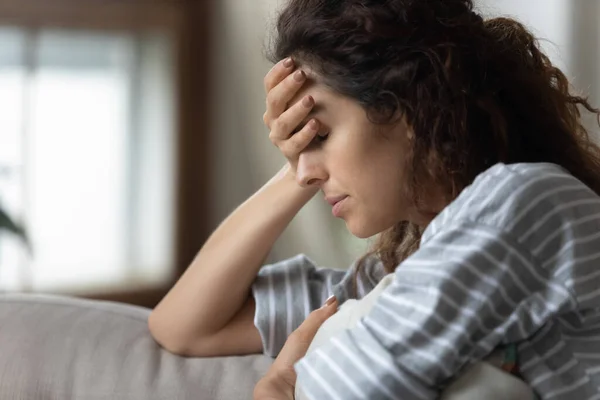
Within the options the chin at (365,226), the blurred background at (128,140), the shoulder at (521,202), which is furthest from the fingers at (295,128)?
the blurred background at (128,140)

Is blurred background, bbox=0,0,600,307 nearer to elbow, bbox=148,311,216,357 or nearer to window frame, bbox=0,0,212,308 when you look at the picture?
window frame, bbox=0,0,212,308

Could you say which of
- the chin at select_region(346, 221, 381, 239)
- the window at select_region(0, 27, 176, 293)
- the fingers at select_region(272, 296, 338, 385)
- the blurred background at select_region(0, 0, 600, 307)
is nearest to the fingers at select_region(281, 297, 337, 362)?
the fingers at select_region(272, 296, 338, 385)

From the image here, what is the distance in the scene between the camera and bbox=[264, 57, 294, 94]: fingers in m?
0.95

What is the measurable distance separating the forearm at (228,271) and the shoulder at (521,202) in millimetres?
427

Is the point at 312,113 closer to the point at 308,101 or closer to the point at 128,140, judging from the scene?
the point at 308,101

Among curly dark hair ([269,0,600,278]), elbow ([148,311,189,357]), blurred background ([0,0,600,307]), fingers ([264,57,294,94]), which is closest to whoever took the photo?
curly dark hair ([269,0,600,278])

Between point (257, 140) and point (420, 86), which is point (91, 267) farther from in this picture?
point (420, 86)

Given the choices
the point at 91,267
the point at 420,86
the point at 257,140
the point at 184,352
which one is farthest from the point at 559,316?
the point at 91,267

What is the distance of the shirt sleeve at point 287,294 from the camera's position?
3.74 ft

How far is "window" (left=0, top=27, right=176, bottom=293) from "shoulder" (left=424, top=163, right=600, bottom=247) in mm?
2676

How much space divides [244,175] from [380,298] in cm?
267

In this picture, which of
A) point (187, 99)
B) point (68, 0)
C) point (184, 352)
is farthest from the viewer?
point (187, 99)

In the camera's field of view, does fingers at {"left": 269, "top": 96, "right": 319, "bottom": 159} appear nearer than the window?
Yes

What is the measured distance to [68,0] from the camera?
3.23m
